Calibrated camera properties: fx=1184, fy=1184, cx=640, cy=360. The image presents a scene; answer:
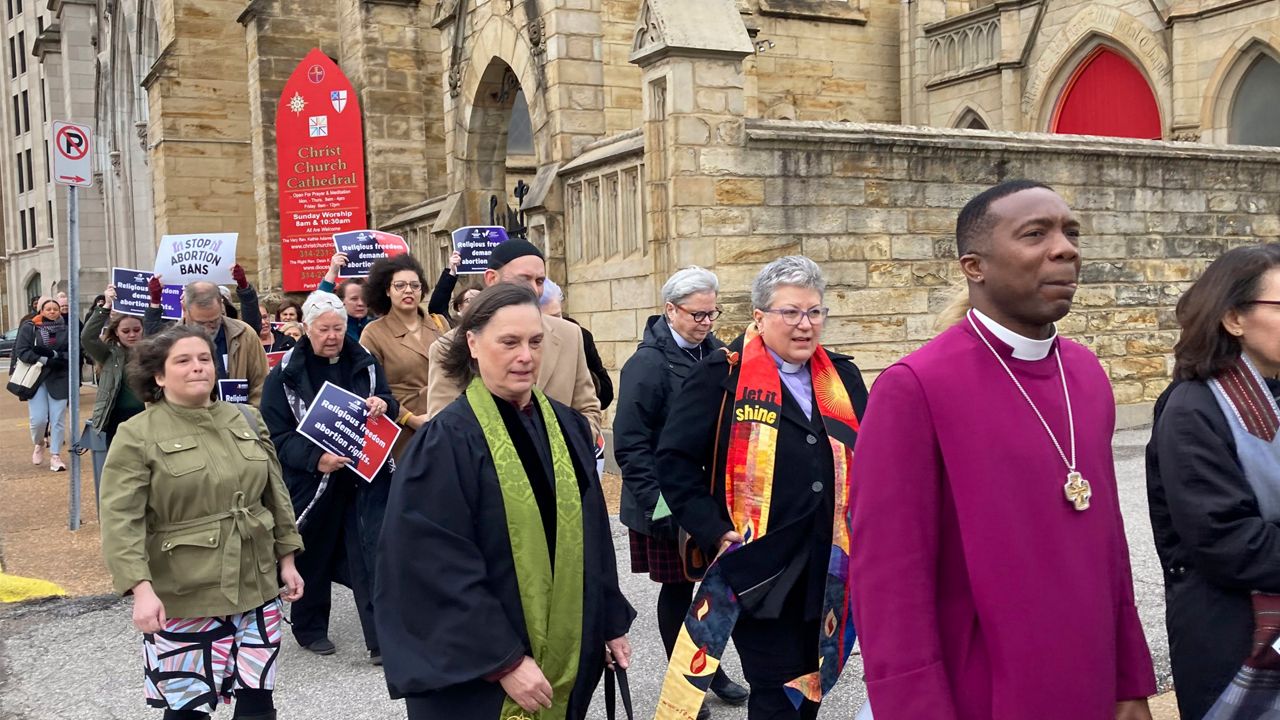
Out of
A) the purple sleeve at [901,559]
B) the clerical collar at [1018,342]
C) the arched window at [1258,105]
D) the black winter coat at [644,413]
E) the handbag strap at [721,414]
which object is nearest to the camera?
the purple sleeve at [901,559]

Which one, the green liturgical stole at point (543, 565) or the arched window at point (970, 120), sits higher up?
the arched window at point (970, 120)

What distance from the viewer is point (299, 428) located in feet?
18.5

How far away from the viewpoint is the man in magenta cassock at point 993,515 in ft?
7.05

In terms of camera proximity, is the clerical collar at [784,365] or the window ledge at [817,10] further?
the window ledge at [817,10]

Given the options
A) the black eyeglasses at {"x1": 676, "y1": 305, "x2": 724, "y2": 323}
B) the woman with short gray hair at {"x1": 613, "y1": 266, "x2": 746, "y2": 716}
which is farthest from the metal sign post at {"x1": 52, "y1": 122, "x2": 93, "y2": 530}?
the black eyeglasses at {"x1": 676, "y1": 305, "x2": 724, "y2": 323}

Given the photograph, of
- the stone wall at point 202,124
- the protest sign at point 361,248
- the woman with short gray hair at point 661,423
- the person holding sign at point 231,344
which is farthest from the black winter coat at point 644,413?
the stone wall at point 202,124

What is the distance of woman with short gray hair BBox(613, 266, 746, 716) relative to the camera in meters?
4.83

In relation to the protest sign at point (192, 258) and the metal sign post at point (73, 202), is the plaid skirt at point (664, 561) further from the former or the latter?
the metal sign post at point (73, 202)

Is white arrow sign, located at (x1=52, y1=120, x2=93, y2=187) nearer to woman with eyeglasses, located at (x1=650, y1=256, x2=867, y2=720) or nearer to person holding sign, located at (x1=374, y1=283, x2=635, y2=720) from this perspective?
woman with eyeglasses, located at (x1=650, y1=256, x2=867, y2=720)

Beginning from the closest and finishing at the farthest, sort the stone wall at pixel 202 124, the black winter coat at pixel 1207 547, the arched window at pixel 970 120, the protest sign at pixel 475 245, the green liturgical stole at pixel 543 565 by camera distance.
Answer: the black winter coat at pixel 1207 547 → the green liturgical stole at pixel 543 565 → the protest sign at pixel 475 245 → the arched window at pixel 970 120 → the stone wall at pixel 202 124

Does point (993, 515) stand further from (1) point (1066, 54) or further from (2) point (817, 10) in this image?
(2) point (817, 10)

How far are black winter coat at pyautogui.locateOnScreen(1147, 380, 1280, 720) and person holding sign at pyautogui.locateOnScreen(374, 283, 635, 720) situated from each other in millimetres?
1447

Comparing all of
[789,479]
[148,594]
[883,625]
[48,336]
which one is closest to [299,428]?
[148,594]

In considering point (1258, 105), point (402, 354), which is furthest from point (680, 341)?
point (1258, 105)
